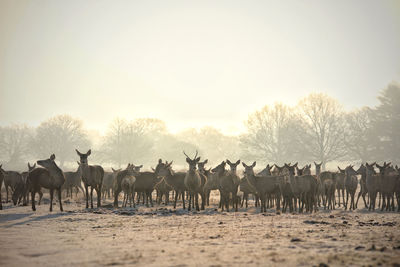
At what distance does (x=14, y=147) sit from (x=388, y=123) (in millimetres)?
75475

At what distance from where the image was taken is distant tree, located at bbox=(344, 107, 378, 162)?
5003 cm

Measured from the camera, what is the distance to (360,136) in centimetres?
5109

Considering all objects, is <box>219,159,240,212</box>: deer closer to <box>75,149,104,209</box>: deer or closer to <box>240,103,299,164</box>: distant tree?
<box>75,149,104,209</box>: deer

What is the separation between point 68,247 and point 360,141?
50.9m

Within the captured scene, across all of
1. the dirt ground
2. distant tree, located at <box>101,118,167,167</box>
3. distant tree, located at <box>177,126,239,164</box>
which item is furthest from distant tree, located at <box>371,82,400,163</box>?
distant tree, located at <box>101,118,167,167</box>

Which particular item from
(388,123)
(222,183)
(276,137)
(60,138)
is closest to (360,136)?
(388,123)

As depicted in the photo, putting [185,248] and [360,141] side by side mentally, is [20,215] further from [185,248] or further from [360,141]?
[360,141]

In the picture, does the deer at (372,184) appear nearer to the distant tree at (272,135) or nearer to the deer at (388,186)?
the deer at (388,186)

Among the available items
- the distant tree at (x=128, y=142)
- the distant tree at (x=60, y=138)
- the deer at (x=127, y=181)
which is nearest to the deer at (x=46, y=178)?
the deer at (x=127, y=181)

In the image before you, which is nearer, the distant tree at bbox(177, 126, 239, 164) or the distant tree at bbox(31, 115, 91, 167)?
the distant tree at bbox(31, 115, 91, 167)

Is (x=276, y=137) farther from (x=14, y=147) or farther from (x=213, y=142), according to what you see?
(x=14, y=147)

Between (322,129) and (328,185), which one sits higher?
(322,129)

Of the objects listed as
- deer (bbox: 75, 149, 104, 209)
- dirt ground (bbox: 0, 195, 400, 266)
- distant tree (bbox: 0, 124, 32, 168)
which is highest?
distant tree (bbox: 0, 124, 32, 168)

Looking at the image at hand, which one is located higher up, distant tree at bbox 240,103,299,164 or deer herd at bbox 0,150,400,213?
distant tree at bbox 240,103,299,164
